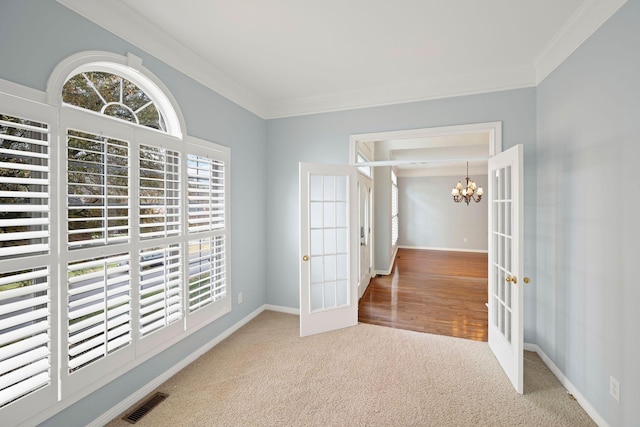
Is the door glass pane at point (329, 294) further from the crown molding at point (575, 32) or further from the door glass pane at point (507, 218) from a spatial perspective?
the crown molding at point (575, 32)

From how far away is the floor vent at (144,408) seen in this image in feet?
6.12

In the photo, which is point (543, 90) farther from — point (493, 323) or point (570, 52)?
point (493, 323)

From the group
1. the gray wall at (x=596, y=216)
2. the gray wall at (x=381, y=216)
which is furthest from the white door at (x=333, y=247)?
the gray wall at (x=381, y=216)

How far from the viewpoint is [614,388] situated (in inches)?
65.9

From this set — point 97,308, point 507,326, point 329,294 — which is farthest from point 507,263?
point 97,308

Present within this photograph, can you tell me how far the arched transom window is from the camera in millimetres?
1786

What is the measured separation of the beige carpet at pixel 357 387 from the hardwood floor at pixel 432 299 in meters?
0.42

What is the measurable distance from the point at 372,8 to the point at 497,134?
1.88m

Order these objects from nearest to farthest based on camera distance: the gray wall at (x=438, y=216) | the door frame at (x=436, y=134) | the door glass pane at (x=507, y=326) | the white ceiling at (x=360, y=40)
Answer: the white ceiling at (x=360, y=40)
the door glass pane at (x=507, y=326)
the door frame at (x=436, y=134)
the gray wall at (x=438, y=216)

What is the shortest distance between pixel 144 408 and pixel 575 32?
13.9ft

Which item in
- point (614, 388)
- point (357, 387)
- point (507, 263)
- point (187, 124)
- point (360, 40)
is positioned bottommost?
point (357, 387)

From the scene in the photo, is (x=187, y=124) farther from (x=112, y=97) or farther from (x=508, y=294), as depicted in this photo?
(x=508, y=294)

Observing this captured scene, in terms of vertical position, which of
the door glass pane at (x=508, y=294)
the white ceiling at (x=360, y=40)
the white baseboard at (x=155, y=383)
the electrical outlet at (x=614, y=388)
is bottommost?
the white baseboard at (x=155, y=383)

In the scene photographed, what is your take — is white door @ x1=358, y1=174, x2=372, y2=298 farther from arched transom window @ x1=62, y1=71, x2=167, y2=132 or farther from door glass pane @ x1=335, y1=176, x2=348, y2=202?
arched transom window @ x1=62, y1=71, x2=167, y2=132
